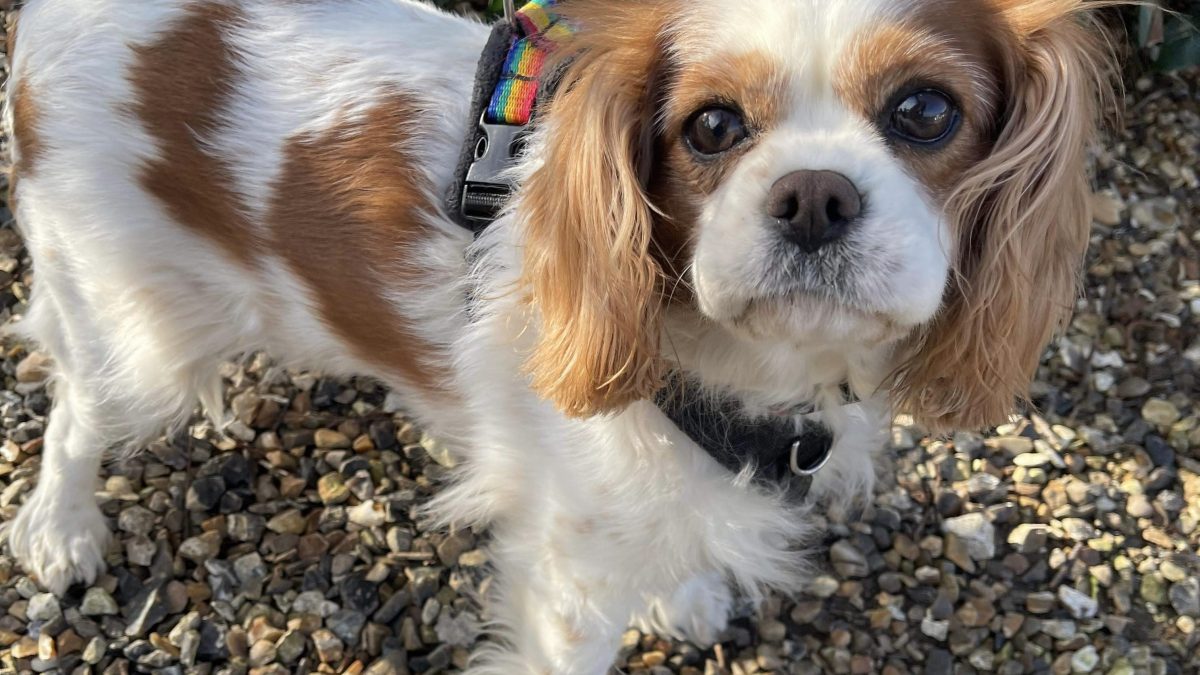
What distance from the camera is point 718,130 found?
4.91ft

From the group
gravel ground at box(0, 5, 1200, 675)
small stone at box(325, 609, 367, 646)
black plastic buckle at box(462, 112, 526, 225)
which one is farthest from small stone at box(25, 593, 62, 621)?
black plastic buckle at box(462, 112, 526, 225)

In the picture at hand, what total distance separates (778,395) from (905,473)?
1.23 metres

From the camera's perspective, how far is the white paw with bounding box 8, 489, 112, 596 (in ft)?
8.29

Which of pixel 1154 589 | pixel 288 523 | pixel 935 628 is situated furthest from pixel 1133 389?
pixel 288 523

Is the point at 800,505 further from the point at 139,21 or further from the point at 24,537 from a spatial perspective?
the point at 24,537

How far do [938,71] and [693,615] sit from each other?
5.06ft

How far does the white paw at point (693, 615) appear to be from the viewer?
253cm

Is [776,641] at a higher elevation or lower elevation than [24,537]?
higher

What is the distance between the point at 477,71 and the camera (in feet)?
6.13

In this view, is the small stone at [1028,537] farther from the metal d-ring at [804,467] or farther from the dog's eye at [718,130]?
the dog's eye at [718,130]

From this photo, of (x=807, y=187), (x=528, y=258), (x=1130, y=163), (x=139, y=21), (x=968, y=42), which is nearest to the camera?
(x=807, y=187)

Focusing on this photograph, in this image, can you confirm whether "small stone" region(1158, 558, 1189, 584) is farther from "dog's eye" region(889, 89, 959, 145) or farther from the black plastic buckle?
the black plastic buckle

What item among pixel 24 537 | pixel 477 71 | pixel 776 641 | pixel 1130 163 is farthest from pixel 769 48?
pixel 1130 163

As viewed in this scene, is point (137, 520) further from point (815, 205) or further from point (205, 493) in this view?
point (815, 205)
